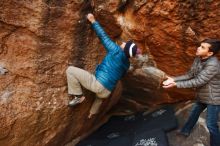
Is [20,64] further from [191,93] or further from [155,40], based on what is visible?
[191,93]

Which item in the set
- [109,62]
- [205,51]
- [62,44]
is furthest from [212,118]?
[62,44]

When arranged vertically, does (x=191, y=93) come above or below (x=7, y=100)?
below

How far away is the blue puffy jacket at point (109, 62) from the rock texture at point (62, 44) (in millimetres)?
238

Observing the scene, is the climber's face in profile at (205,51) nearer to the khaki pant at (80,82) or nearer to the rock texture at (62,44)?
the rock texture at (62,44)

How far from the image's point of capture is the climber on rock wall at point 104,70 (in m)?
4.29

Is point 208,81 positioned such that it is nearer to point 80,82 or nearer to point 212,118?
point 212,118

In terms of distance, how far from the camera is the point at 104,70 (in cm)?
437

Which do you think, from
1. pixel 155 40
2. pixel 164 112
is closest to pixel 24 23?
pixel 155 40

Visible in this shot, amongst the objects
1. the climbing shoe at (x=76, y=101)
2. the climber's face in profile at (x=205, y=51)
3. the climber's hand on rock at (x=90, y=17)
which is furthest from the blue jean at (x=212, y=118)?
the climber's hand on rock at (x=90, y=17)

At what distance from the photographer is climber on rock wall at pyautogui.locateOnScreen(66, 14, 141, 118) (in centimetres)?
429

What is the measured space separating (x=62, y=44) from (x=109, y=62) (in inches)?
23.8

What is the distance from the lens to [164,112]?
5.20 metres

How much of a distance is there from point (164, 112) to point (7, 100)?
2228 millimetres

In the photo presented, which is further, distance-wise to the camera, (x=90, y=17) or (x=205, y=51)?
(x=90, y=17)
